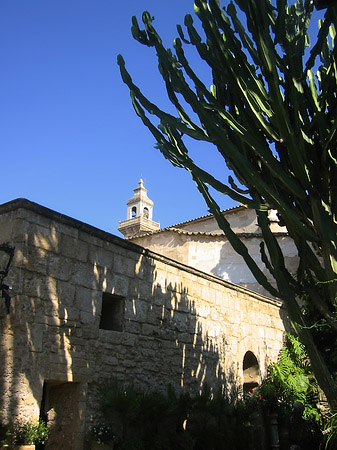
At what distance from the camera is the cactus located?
5023mm

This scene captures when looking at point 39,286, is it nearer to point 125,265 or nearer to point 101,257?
point 101,257

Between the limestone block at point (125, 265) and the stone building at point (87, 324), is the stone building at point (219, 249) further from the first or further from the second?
the limestone block at point (125, 265)

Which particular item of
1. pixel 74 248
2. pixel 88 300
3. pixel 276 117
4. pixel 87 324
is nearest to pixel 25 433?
pixel 87 324

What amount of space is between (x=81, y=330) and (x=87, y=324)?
0.13 meters

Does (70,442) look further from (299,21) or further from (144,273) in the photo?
(299,21)

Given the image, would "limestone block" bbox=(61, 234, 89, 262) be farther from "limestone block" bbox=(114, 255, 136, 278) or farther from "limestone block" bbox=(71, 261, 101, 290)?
"limestone block" bbox=(114, 255, 136, 278)

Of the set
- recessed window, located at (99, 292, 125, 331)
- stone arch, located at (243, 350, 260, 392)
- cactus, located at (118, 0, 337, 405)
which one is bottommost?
stone arch, located at (243, 350, 260, 392)

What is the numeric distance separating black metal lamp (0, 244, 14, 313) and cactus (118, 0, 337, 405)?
2.43 metres

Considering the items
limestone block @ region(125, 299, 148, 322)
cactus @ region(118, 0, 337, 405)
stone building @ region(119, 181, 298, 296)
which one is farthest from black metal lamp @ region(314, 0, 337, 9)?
stone building @ region(119, 181, 298, 296)

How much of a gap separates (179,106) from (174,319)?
3462mm

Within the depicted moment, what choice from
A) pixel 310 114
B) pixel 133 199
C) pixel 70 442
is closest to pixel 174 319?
pixel 70 442

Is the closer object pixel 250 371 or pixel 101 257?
pixel 101 257

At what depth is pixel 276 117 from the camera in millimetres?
5004

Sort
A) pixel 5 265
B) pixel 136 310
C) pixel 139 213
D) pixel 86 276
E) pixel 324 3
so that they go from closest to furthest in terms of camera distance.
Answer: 1. pixel 324 3
2. pixel 5 265
3. pixel 86 276
4. pixel 136 310
5. pixel 139 213
